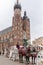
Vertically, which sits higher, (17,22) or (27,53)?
(17,22)

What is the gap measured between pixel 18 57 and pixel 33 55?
2.28 feet

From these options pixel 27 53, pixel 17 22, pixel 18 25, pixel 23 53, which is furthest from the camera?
pixel 18 25

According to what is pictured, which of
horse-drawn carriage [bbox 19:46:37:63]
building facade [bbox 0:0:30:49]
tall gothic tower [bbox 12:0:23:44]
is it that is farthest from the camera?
tall gothic tower [bbox 12:0:23:44]

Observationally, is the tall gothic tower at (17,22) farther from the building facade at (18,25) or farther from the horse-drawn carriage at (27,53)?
the horse-drawn carriage at (27,53)

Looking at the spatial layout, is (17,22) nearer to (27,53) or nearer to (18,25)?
(18,25)

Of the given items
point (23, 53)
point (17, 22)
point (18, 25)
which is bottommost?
point (18, 25)

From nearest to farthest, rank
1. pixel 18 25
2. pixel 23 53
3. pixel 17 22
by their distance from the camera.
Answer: pixel 23 53 < pixel 17 22 < pixel 18 25

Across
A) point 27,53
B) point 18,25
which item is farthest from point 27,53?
point 18,25

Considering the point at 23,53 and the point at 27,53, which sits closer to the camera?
the point at 27,53

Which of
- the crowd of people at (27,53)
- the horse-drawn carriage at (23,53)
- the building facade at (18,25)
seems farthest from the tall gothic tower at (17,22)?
the crowd of people at (27,53)

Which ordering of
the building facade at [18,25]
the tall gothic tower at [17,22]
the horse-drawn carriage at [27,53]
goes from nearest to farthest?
1. the horse-drawn carriage at [27,53]
2. the building facade at [18,25]
3. the tall gothic tower at [17,22]

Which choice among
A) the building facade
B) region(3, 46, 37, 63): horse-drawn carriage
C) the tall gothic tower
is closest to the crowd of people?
region(3, 46, 37, 63): horse-drawn carriage

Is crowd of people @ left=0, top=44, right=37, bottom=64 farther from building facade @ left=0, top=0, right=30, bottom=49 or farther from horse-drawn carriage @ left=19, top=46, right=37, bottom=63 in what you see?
building facade @ left=0, top=0, right=30, bottom=49

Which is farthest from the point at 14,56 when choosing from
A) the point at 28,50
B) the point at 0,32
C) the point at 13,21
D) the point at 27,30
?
the point at 0,32
